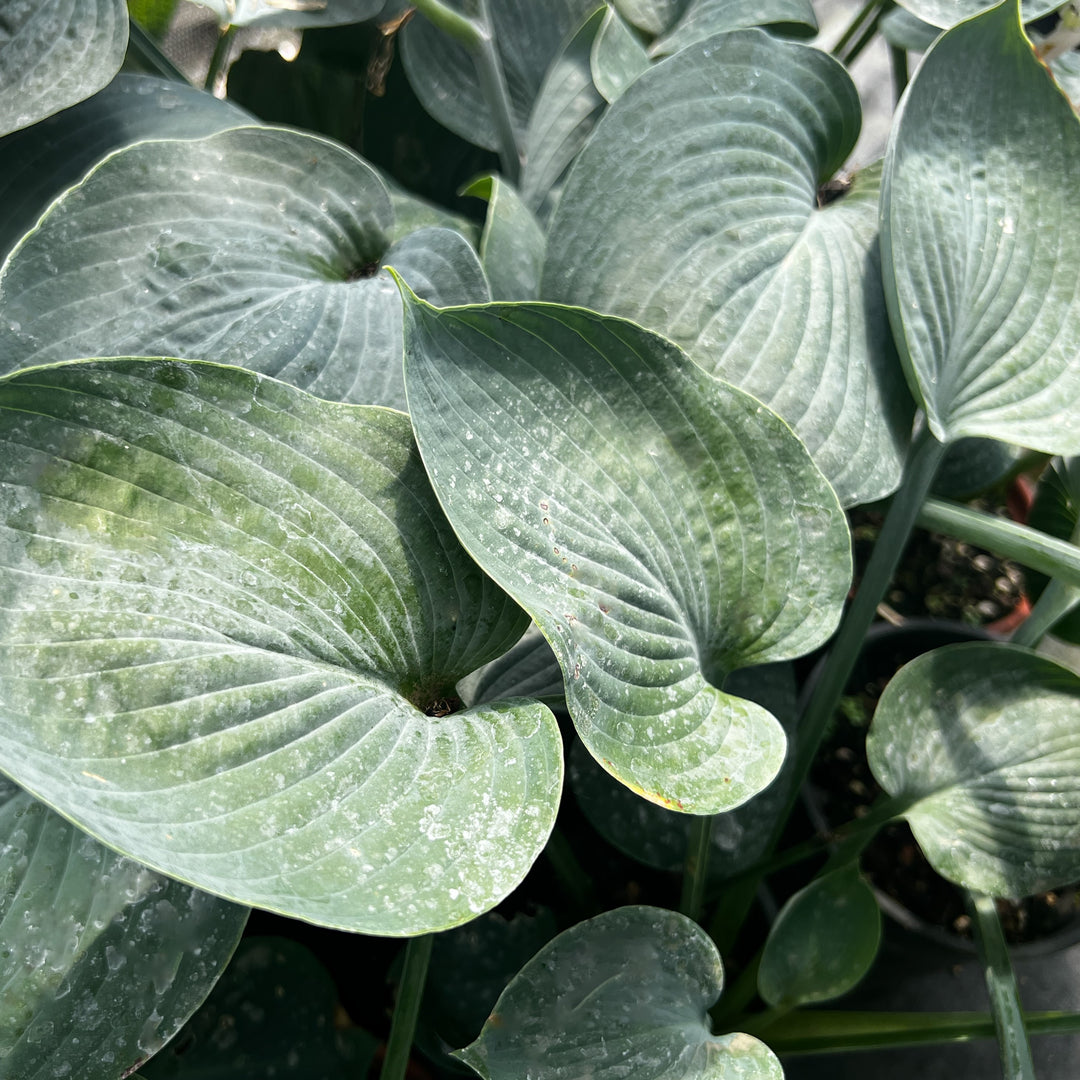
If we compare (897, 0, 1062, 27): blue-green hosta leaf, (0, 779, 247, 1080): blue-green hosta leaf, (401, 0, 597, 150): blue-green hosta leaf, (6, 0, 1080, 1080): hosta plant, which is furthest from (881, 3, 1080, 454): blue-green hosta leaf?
(0, 779, 247, 1080): blue-green hosta leaf

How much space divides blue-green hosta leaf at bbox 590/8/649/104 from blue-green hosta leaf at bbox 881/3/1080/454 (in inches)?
9.3

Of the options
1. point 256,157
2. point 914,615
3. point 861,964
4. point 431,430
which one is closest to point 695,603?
point 431,430

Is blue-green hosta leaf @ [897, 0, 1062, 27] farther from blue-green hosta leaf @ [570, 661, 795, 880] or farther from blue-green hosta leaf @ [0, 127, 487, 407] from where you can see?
blue-green hosta leaf @ [570, 661, 795, 880]

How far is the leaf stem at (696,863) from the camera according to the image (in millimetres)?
615

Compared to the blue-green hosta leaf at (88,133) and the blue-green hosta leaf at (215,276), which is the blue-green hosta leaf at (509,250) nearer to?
the blue-green hosta leaf at (215,276)

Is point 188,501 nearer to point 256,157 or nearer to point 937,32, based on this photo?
point 256,157

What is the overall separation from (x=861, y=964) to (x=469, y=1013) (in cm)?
31


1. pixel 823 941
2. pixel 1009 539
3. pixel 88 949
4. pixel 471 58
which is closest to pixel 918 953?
pixel 823 941

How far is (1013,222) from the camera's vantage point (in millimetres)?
615

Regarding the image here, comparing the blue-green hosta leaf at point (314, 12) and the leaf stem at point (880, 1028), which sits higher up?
the blue-green hosta leaf at point (314, 12)

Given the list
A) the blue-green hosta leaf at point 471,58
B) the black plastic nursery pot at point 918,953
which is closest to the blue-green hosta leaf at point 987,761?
the black plastic nursery pot at point 918,953

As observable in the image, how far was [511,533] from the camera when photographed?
0.43 metres

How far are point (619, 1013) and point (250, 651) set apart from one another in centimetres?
31

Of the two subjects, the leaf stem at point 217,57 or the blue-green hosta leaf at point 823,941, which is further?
the leaf stem at point 217,57
